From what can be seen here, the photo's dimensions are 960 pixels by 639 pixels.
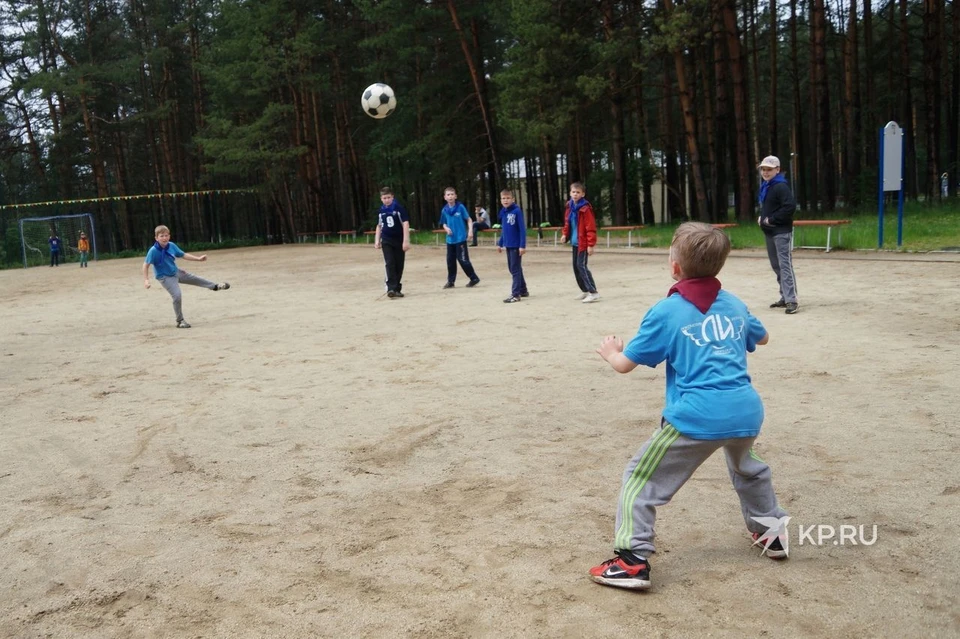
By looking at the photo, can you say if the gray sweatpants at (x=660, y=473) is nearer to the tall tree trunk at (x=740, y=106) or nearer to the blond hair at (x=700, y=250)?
the blond hair at (x=700, y=250)

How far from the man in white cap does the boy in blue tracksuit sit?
3817mm

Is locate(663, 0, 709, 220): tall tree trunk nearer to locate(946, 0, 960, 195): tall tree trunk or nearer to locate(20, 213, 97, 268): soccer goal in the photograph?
locate(946, 0, 960, 195): tall tree trunk

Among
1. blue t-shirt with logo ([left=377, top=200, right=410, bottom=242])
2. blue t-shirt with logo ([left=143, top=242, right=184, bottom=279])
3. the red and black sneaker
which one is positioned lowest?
the red and black sneaker

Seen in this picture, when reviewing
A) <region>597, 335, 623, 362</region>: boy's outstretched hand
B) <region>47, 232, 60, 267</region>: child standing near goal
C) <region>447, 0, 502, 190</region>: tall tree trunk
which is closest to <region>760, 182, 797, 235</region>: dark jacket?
<region>597, 335, 623, 362</region>: boy's outstretched hand

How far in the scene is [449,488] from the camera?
14.4ft

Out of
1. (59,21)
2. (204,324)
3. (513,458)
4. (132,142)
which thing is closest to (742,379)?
(513,458)

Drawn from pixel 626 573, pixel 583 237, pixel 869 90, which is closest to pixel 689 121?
pixel 583 237

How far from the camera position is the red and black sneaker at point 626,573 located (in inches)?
122

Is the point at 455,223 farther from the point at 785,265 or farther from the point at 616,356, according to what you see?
the point at 616,356

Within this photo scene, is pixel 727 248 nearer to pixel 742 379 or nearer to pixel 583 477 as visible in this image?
pixel 742 379

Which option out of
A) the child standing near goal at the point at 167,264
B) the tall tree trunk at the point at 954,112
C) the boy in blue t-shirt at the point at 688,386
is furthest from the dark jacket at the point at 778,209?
the tall tree trunk at the point at 954,112

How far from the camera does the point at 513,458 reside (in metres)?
4.83

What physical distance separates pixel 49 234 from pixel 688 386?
42665 millimetres

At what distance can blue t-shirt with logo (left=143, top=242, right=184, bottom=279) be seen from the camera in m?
11.8
